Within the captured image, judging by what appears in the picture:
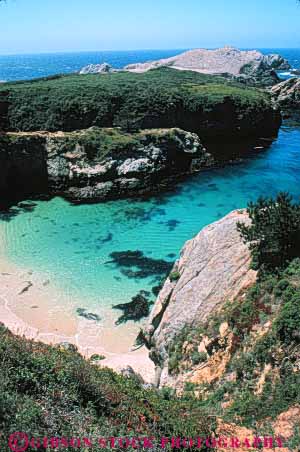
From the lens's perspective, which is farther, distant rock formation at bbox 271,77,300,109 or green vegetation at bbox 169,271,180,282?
distant rock formation at bbox 271,77,300,109

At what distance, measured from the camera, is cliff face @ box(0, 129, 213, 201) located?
45500 mm

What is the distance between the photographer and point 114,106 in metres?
55.3

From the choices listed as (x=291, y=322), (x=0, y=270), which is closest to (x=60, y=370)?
(x=291, y=322)

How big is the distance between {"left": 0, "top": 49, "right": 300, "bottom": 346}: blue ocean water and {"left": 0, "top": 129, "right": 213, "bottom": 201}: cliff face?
115 inches

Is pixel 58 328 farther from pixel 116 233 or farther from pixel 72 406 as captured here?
pixel 72 406

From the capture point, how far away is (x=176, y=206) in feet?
140

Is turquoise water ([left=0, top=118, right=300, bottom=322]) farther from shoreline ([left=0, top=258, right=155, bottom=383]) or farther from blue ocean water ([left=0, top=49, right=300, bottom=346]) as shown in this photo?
shoreline ([left=0, top=258, right=155, bottom=383])

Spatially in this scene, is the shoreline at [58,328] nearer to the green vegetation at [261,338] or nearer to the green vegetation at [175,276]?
the green vegetation at [175,276]

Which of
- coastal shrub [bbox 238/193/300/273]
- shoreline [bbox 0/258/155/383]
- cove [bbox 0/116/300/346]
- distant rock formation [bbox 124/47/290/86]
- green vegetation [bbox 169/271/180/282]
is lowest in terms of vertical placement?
shoreline [bbox 0/258/155/383]

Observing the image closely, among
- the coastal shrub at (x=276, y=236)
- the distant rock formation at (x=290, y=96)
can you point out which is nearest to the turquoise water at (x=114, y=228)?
the coastal shrub at (x=276, y=236)

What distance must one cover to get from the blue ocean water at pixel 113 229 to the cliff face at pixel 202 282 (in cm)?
648

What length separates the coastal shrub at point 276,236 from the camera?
1532 cm

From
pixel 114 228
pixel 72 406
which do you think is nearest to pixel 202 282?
pixel 72 406

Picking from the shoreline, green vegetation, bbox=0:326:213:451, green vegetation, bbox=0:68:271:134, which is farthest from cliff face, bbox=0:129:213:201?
green vegetation, bbox=0:326:213:451
